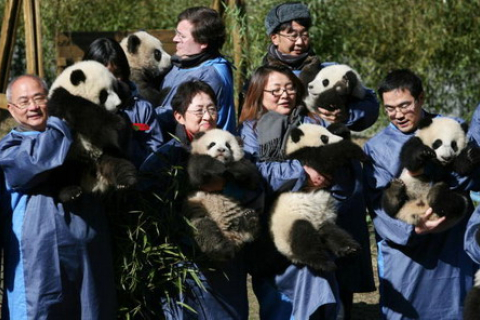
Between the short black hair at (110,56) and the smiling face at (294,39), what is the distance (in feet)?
3.94

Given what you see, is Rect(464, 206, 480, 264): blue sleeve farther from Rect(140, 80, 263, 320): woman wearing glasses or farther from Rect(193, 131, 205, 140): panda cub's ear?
Rect(193, 131, 205, 140): panda cub's ear

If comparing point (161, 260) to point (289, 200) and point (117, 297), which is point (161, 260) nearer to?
point (117, 297)

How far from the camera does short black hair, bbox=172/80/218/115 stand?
532cm

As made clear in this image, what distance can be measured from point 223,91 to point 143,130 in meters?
0.95

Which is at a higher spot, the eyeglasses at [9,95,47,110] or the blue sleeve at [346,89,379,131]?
the eyeglasses at [9,95,47,110]

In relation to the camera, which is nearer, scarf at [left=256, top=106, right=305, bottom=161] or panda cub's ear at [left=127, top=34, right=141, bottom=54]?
scarf at [left=256, top=106, right=305, bottom=161]

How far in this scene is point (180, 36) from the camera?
6008 mm

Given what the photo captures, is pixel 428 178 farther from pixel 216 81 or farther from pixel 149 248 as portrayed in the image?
pixel 149 248

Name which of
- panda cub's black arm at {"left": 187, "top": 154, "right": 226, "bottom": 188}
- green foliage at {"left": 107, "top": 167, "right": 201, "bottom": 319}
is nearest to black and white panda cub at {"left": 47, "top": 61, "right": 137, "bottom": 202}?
green foliage at {"left": 107, "top": 167, "right": 201, "bottom": 319}

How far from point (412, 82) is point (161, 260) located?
184 cm

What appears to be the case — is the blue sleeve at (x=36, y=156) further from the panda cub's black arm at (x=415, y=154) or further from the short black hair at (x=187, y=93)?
the panda cub's black arm at (x=415, y=154)

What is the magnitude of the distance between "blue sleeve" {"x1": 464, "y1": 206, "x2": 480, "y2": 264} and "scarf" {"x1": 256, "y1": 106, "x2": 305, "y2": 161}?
1102 mm

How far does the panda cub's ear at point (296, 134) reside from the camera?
5219 mm

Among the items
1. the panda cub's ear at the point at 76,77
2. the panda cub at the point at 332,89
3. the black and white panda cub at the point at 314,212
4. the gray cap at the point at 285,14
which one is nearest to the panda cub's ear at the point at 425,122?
the black and white panda cub at the point at 314,212
